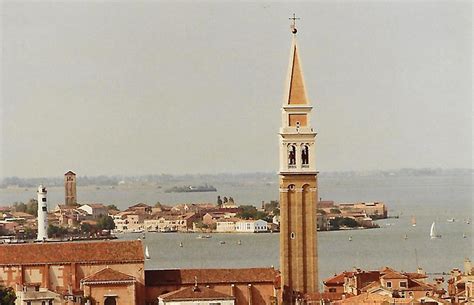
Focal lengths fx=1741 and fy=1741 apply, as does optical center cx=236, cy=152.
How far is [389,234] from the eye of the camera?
5066cm

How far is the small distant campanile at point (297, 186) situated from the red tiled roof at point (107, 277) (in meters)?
2.31

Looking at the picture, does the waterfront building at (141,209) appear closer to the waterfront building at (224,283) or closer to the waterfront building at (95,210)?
the waterfront building at (95,210)

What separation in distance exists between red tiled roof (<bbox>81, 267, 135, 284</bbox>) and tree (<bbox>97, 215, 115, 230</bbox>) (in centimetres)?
3430

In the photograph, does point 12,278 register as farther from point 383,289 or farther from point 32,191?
point 32,191

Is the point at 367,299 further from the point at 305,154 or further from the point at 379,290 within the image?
the point at 305,154

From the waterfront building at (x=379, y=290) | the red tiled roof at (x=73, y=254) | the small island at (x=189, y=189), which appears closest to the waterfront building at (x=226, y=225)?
the small island at (x=189, y=189)

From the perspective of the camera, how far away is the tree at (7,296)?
1895 centimetres

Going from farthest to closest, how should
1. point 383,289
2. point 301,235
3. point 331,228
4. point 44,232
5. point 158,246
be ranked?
point 331,228
point 158,246
point 44,232
point 301,235
point 383,289

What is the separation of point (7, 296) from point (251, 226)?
36801 millimetres

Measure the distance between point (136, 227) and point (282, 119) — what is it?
37276 mm

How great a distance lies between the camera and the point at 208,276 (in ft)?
65.8

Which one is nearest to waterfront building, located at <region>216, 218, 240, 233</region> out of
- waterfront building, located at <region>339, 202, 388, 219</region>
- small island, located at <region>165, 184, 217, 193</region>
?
waterfront building, located at <region>339, 202, 388, 219</region>

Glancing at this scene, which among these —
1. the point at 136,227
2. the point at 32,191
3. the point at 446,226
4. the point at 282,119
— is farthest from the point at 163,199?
the point at 282,119

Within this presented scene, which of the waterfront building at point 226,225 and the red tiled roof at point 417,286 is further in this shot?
the waterfront building at point 226,225
